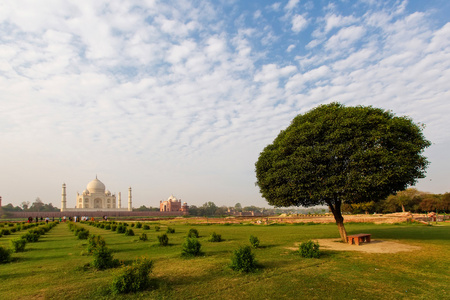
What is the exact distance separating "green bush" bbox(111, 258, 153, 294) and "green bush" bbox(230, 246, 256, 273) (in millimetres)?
2601

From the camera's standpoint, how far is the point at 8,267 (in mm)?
9492

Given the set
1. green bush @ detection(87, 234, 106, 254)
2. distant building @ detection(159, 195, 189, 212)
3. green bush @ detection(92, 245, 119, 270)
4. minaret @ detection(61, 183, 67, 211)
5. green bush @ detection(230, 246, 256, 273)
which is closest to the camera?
green bush @ detection(230, 246, 256, 273)

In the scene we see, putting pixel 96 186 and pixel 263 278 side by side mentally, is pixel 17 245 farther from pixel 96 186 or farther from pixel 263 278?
pixel 96 186

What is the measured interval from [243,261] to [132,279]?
317 cm

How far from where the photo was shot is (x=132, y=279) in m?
6.52

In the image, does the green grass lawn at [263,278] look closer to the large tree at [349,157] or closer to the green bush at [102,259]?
the green bush at [102,259]

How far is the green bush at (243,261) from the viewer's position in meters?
8.01

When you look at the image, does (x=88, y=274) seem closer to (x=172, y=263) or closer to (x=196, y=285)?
(x=172, y=263)

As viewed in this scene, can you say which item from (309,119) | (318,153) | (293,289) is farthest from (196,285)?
(309,119)

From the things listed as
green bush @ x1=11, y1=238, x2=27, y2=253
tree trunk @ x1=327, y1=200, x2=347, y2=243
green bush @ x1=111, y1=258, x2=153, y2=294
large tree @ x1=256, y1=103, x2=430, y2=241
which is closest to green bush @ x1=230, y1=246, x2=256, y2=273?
green bush @ x1=111, y1=258, x2=153, y2=294

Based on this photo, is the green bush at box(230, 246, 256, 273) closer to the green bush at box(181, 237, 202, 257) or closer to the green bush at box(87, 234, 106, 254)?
the green bush at box(181, 237, 202, 257)

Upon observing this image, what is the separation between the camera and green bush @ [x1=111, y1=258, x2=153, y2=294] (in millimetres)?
6348

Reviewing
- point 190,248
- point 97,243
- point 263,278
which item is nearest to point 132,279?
point 263,278

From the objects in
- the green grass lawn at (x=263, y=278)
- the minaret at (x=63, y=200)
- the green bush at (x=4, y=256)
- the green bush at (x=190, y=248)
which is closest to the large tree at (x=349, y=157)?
the green grass lawn at (x=263, y=278)
